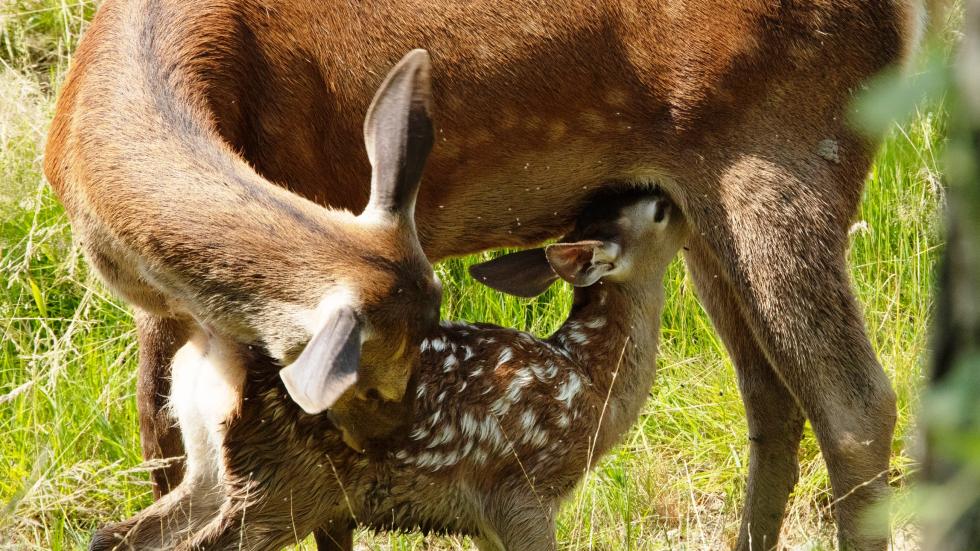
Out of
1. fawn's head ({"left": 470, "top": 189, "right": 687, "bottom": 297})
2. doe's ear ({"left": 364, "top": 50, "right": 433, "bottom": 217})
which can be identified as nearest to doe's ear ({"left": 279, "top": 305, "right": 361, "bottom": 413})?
doe's ear ({"left": 364, "top": 50, "right": 433, "bottom": 217})

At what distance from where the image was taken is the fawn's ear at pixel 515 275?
4.30 metres

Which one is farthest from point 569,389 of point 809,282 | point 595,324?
point 809,282

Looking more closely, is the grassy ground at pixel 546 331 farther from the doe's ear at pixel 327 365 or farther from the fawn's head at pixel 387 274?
the doe's ear at pixel 327 365

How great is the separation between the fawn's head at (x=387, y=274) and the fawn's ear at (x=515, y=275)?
1024mm

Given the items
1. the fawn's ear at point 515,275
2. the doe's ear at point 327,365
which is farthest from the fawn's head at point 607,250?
the doe's ear at point 327,365

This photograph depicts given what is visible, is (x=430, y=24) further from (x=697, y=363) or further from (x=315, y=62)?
(x=697, y=363)

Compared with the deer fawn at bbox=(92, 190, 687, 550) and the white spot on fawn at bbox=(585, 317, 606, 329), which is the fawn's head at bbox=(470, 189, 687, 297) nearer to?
the deer fawn at bbox=(92, 190, 687, 550)

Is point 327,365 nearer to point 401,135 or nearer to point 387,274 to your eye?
point 387,274

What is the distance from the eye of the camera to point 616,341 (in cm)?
411

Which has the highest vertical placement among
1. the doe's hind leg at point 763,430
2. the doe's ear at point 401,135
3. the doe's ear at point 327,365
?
the doe's ear at point 401,135

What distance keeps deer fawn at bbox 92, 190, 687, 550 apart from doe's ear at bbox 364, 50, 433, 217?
535 millimetres

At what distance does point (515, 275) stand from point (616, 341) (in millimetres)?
411

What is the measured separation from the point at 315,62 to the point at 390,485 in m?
1.13

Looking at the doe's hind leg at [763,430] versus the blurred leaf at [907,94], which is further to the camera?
the doe's hind leg at [763,430]
